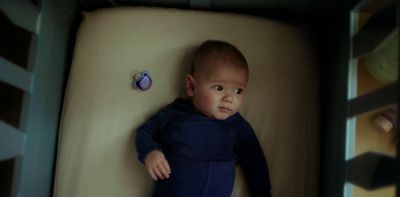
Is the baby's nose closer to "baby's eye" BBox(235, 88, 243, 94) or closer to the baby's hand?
"baby's eye" BBox(235, 88, 243, 94)

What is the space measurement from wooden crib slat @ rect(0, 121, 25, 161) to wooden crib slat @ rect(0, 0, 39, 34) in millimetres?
222

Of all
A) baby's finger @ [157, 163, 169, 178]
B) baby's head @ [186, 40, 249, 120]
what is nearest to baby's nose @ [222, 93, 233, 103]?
baby's head @ [186, 40, 249, 120]

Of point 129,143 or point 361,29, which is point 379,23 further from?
point 129,143

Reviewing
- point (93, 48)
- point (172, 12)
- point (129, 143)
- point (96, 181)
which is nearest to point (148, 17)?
point (172, 12)

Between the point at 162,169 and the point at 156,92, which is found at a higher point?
the point at 156,92

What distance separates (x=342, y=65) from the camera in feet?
3.49

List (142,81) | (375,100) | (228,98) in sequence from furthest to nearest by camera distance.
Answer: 1. (142,81)
2. (228,98)
3. (375,100)

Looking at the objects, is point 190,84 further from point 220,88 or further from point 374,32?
point 374,32

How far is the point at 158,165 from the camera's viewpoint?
43.1 inches

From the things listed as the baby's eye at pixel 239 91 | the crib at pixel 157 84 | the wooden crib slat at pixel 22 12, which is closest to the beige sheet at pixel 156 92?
the crib at pixel 157 84

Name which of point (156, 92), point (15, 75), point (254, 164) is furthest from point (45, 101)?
point (254, 164)

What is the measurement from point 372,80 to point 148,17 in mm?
592

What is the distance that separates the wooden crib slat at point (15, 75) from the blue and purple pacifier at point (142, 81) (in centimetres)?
27

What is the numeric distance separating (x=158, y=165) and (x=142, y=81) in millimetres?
240
